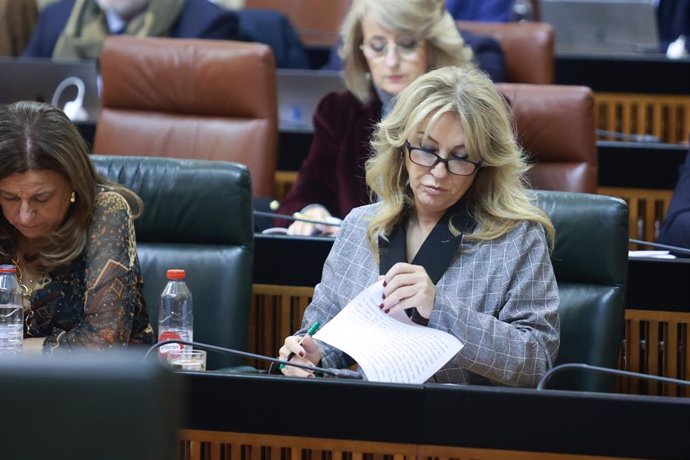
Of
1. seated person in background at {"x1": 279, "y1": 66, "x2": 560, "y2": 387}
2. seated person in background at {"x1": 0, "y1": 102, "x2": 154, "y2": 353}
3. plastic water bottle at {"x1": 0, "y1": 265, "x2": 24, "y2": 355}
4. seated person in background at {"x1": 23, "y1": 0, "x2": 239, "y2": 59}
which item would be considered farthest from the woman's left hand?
seated person in background at {"x1": 23, "y1": 0, "x2": 239, "y2": 59}

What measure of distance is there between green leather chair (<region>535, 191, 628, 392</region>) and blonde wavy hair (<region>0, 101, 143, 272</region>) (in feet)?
2.97

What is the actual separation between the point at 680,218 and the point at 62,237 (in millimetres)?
1519

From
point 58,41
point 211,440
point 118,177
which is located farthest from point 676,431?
point 58,41

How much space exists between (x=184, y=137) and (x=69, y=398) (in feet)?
10.2

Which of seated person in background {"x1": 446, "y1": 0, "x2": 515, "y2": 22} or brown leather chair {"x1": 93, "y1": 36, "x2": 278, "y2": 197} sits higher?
seated person in background {"x1": 446, "y1": 0, "x2": 515, "y2": 22}

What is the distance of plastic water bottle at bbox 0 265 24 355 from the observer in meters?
2.40

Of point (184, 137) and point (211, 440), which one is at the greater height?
point (184, 137)

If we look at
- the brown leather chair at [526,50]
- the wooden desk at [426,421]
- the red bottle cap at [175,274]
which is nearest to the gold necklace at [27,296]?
the red bottle cap at [175,274]

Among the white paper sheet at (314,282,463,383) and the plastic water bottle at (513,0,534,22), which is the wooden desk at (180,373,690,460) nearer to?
the white paper sheet at (314,282,463,383)

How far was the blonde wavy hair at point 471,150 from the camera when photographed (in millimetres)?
2328

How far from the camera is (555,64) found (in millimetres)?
4676

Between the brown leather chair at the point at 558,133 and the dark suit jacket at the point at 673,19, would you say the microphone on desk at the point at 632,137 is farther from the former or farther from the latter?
the dark suit jacket at the point at 673,19

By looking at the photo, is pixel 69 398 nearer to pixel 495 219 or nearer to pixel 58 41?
pixel 495 219

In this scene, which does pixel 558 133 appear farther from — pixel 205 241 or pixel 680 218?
pixel 205 241
